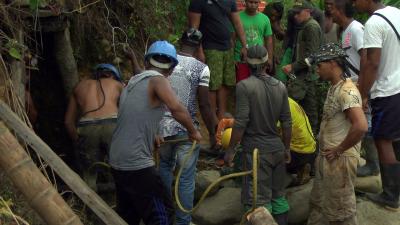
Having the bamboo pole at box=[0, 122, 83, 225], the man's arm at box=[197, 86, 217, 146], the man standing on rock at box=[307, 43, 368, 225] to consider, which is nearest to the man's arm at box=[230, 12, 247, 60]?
the man's arm at box=[197, 86, 217, 146]

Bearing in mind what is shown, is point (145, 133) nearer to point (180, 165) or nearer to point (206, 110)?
point (180, 165)

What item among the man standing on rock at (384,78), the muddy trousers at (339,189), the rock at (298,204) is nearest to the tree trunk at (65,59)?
the rock at (298,204)

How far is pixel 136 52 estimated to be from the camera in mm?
7602

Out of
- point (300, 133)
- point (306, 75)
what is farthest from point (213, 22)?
point (300, 133)

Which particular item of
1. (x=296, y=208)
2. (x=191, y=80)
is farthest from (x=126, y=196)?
(x=296, y=208)

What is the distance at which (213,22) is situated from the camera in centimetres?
726

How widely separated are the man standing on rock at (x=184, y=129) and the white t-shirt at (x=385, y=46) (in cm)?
163

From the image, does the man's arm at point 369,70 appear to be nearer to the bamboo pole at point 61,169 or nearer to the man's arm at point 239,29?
the man's arm at point 239,29

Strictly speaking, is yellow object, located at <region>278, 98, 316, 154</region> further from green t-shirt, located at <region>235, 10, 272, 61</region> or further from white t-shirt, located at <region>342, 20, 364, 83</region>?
green t-shirt, located at <region>235, 10, 272, 61</region>

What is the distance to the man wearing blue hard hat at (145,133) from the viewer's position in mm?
4586

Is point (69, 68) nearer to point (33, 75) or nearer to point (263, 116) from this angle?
point (33, 75)

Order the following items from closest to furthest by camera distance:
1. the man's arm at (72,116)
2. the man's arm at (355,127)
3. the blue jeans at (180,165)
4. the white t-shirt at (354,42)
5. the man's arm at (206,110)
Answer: the man's arm at (355,127) < the blue jeans at (180,165) < the man's arm at (206,110) < the man's arm at (72,116) < the white t-shirt at (354,42)

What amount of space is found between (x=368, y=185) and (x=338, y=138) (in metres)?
1.62

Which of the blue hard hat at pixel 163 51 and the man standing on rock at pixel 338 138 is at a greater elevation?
the blue hard hat at pixel 163 51
